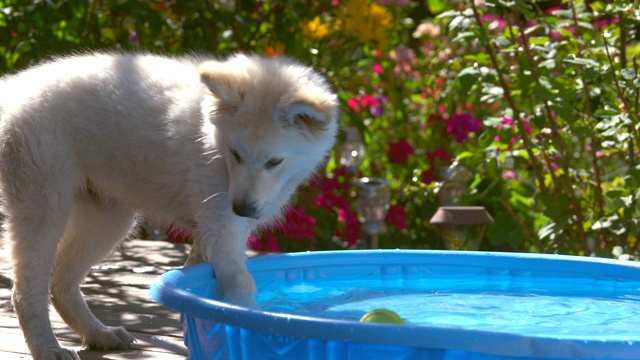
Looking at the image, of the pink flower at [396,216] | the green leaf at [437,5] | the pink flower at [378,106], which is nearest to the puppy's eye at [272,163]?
the pink flower at [396,216]

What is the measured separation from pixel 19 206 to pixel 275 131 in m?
0.88

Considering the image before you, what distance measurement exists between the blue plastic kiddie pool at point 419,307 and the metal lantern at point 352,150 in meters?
2.88

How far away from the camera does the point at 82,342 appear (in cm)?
340

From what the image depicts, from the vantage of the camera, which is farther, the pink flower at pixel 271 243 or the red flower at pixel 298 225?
the pink flower at pixel 271 243

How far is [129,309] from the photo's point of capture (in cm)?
400

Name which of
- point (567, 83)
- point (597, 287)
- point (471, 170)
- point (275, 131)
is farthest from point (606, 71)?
point (275, 131)

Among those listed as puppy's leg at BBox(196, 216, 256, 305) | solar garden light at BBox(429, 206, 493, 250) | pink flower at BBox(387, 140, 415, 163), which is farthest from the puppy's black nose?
pink flower at BBox(387, 140, 415, 163)

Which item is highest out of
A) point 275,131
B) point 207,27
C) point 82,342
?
point 207,27

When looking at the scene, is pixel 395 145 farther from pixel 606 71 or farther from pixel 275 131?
pixel 275 131

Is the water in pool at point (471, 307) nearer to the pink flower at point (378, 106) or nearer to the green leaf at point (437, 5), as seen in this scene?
the pink flower at point (378, 106)

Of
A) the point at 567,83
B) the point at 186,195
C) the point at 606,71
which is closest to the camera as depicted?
the point at 186,195

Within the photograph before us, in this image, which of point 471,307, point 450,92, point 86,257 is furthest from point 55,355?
point 450,92

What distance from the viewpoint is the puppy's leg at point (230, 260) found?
121 inches

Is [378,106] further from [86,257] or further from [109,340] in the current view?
[109,340]
